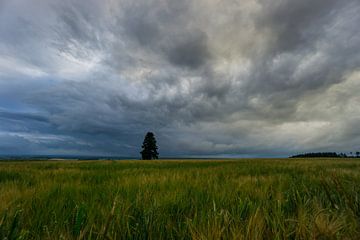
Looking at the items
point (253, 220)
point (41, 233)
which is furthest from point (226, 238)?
point (41, 233)

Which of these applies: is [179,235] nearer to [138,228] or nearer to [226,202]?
[138,228]

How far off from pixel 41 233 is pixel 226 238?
62.3 inches

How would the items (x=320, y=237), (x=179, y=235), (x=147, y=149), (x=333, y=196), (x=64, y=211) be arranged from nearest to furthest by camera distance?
(x=320, y=237) < (x=179, y=235) < (x=64, y=211) < (x=333, y=196) < (x=147, y=149)

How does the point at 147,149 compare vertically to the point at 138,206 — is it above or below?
above

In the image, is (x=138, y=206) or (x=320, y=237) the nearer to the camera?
(x=320, y=237)

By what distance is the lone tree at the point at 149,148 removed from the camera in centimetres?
5767

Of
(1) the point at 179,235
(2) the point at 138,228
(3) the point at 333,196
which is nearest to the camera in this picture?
(1) the point at 179,235

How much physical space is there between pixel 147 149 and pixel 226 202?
185 ft

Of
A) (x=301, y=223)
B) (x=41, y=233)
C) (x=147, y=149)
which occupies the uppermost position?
(x=147, y=149)

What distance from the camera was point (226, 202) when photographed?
274 cm

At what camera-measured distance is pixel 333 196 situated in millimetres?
2697

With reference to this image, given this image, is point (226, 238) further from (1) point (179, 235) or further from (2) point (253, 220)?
(1) point (179, 235)

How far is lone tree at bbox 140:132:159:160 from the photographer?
57.7m

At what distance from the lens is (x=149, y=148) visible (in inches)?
2290
